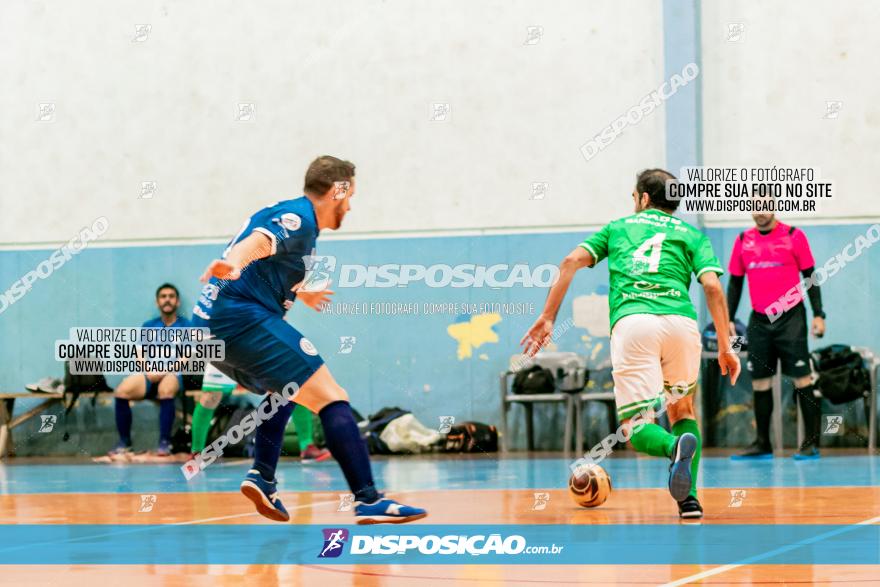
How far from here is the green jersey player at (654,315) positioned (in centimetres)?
655

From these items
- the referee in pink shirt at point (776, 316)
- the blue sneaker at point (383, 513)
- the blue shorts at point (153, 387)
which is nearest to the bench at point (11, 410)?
the blue shorts at point (153, 387)

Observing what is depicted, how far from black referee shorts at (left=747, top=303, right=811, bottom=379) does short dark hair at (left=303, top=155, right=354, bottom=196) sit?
23.2ft

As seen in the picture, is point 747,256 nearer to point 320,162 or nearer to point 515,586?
point 320,162

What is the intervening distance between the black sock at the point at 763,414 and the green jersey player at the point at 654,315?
537cm

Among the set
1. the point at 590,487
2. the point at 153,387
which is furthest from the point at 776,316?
the point at 153,387

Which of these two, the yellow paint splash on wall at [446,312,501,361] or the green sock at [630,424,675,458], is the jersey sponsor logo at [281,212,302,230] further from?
the yellow paint splash on wall at [446,312,501,361]

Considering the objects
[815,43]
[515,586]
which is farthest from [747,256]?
[515,586]

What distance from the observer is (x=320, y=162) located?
19.7 feet

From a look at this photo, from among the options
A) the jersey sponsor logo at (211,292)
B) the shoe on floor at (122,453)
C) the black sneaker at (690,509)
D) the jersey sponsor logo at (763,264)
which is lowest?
the shoe on floor at (122,453)

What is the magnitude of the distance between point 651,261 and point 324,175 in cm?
196

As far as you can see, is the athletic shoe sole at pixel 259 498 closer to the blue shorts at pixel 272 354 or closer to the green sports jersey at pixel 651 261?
the blue shorts at pixel 272 354

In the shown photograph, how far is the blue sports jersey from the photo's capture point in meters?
5.65

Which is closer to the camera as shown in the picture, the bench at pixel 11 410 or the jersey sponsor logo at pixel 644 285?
the jersey sponsor logo at pixel 644 285

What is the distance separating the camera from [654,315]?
660 centimetres
